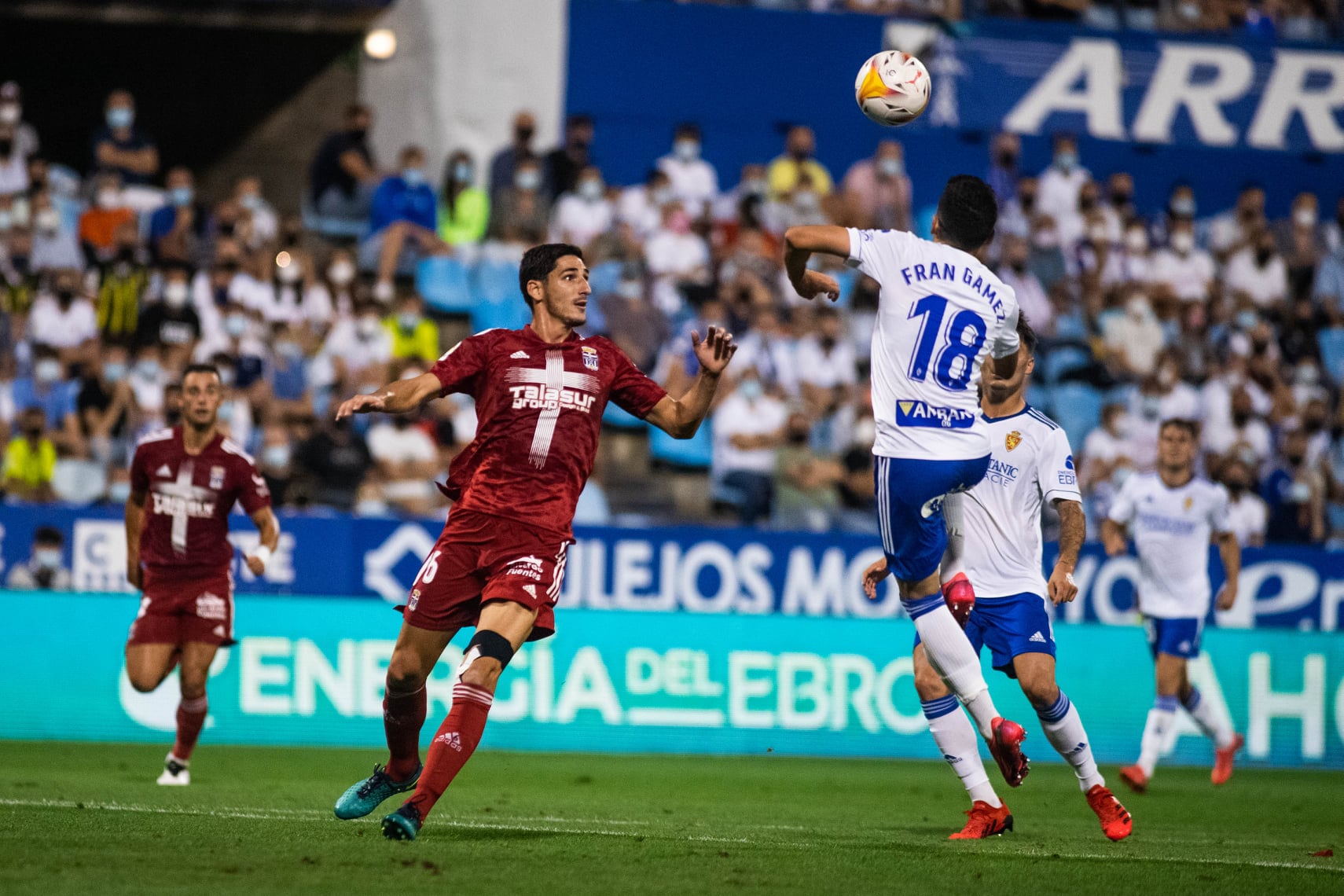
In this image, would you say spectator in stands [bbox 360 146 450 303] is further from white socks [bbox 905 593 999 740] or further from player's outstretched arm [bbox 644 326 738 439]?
white socks [bbox 905 593 999 740]

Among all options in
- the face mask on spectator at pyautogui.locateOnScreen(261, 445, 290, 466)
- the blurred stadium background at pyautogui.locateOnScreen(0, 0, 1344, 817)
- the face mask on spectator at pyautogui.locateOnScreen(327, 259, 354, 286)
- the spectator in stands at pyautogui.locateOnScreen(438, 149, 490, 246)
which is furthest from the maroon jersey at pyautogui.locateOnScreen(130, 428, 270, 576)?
the spectator in stands at pyautogui.locateOnScreen(438, 149, 490, 246)

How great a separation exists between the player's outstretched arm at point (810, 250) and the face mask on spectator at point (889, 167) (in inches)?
566

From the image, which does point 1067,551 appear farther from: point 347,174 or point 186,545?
point 347,174

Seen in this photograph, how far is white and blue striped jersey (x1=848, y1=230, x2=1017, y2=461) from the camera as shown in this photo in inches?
301

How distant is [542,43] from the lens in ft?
74.1

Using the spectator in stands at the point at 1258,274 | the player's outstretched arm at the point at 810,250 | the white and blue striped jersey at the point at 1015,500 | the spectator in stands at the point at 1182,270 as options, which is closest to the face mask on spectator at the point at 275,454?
the white and blue striped jersey at the point at 1015,500

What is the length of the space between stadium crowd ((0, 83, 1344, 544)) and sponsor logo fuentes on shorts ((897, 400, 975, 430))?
9.10 meters

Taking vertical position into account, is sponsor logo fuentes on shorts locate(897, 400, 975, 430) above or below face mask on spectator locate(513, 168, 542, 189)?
below

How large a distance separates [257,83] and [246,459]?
13.7m

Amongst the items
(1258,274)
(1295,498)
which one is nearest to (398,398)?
(1295,498)

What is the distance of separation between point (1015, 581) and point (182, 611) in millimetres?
4970

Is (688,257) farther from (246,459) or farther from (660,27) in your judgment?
(246,459)

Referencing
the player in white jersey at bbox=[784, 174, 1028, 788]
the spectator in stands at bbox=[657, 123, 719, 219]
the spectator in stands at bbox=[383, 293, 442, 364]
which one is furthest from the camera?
the spectator in stands at bbox=[657, 123, 719, 219]

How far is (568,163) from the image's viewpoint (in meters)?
20.7
